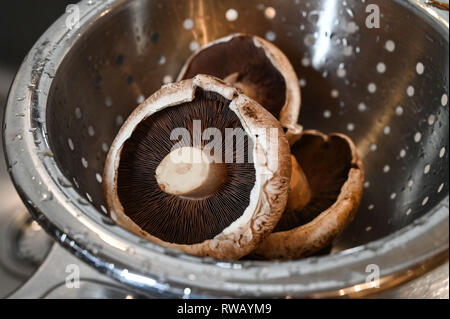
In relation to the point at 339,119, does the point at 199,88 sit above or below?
above

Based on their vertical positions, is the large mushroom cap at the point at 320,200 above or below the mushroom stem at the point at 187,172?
below

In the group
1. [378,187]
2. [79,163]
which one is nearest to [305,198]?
[378,187]

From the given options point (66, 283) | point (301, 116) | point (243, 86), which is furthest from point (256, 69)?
point (66, 283)

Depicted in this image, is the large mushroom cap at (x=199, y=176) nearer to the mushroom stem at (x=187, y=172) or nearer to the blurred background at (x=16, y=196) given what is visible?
the mushroom stem at (x=187, y=172)

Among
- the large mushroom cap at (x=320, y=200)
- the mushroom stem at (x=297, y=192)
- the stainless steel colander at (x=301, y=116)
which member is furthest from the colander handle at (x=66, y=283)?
the mushroom stem at (x=297, y=192)

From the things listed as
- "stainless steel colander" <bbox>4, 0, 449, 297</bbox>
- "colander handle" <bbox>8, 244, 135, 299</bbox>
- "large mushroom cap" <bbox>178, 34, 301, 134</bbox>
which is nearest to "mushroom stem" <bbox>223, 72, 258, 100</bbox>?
"large mushroom cap" <bbox>178, 34, 301, 134</bbox>
